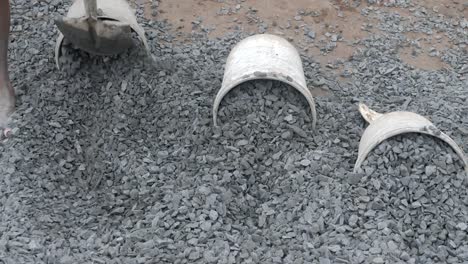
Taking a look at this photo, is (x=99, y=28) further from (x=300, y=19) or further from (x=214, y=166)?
(x=300, y=19)

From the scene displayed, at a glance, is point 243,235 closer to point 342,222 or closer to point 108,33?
point 342,222

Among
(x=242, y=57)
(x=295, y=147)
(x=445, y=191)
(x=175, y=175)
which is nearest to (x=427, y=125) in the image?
(x=445, y=191)

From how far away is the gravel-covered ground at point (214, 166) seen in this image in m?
3.71

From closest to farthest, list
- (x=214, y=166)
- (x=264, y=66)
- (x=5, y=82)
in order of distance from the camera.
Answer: (x=214, y=166) → (x=264, y=66) → (x=5, y=82)

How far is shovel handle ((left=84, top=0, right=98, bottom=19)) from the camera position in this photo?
14.5 feet

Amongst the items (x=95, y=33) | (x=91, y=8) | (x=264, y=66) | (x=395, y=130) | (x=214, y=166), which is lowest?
(x=214, y=166)

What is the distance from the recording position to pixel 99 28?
448 centimetres

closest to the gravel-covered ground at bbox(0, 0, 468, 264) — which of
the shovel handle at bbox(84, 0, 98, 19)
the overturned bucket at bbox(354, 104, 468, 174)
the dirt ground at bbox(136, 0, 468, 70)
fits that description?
the overturned bucket at bbox(354, 104, 468, 174)

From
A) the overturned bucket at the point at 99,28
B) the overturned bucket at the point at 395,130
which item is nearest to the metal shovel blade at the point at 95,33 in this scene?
the overturned bucket at the point at 99,28

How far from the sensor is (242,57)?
177 inches

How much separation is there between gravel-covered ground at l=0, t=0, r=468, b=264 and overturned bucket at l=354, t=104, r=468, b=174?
0.06m

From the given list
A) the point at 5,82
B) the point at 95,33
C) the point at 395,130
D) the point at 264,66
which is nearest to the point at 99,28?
the point at 95,33

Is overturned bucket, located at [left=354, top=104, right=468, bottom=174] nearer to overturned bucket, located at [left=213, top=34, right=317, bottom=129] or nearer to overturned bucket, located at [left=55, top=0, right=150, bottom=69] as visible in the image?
overturned bucket, located at [left=213, top=34, right=317, bottom=129]

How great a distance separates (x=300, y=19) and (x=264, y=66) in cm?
153
